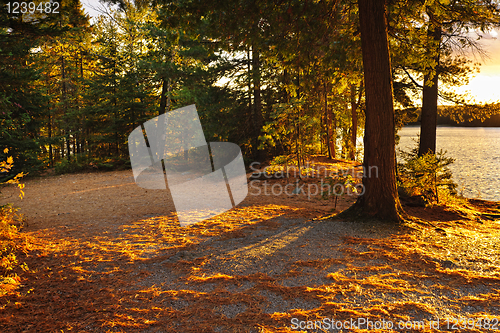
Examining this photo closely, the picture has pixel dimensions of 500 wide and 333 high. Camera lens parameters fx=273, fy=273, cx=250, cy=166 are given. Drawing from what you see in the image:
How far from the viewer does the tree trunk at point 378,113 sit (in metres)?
4.55

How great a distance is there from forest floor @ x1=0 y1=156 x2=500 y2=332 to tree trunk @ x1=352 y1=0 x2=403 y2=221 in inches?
20.1

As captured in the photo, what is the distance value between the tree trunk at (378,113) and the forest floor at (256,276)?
51 centimetres

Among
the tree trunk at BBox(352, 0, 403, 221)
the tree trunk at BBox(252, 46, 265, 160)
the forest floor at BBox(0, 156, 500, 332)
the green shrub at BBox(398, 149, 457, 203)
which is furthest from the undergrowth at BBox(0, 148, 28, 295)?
the tree trunk at BBox(252, 46, 265, 160)

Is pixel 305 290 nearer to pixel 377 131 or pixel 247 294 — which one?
pixel 247 294

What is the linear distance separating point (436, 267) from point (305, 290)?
5.38ft

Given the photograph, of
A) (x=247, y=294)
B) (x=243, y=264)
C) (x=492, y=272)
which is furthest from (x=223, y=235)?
(x=492, y=272)

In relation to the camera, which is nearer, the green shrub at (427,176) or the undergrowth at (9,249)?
the undergrowth at (9,249)

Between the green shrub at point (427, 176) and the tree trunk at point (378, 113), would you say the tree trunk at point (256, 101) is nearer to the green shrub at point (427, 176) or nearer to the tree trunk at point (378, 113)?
the green shrub at point (427, 176)

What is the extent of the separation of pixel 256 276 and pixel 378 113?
11.1 feet

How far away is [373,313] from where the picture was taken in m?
2.28

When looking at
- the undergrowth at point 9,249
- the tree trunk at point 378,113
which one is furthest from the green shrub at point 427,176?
the undergrowth at point 9,249

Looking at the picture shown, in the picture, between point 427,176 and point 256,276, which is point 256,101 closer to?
point 427,176

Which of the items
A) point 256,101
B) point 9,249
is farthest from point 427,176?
point 9,249

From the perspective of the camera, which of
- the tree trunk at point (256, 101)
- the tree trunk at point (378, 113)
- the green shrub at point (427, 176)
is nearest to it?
the tree trunk at point (378, 113)
